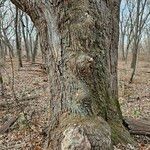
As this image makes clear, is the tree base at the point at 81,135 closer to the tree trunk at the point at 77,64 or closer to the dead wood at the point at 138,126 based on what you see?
the tree trunk at the point at 77,64

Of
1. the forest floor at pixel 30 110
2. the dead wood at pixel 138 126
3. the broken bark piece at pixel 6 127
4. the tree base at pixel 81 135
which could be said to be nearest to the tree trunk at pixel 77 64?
the tree base at pixel 81 135

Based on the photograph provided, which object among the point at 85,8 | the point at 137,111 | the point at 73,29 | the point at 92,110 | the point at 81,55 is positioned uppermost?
the point at 85,8

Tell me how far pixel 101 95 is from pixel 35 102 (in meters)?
5.50

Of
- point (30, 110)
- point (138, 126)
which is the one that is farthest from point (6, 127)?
point (138, 126)

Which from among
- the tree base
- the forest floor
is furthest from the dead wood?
the tree base

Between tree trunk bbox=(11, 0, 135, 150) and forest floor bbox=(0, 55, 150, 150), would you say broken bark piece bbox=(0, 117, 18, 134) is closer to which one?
forest floor bbox=(0, 55, 150, 150)

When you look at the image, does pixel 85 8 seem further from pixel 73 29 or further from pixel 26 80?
pixel 26 80

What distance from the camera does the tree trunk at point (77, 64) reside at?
4445mm

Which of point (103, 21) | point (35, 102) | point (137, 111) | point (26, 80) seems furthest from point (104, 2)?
point (26, 80)

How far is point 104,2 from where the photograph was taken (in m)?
5.01

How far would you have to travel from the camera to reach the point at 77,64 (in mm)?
4477

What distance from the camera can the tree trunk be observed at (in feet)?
14.6

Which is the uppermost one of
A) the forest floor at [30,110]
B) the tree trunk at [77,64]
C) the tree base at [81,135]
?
the tree trunk at [77,64]

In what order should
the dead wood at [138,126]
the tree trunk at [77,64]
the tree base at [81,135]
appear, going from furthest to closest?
1. the dead wood at [138,126]
2. the tree trunk at [77,64]
3. the tree base at [81,135]
